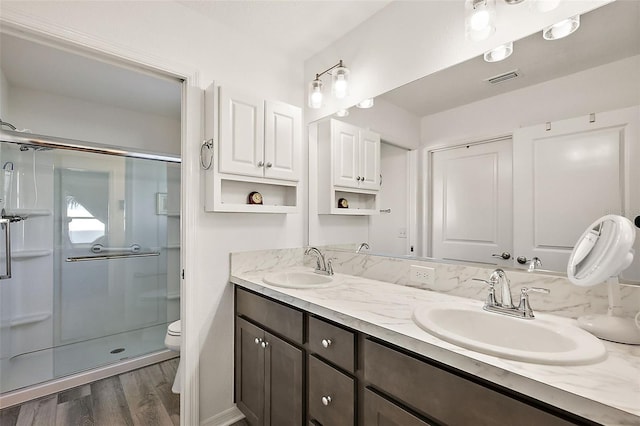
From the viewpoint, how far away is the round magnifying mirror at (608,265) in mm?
830

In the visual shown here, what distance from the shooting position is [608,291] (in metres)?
0.93

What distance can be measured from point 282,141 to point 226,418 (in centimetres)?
178

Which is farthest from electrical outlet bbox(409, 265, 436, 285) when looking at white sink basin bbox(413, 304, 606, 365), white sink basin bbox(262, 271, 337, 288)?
white sink basin bbox(262, 271, 337, 288)

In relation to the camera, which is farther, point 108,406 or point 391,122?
point 108,406

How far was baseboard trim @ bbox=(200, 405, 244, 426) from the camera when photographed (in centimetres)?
175

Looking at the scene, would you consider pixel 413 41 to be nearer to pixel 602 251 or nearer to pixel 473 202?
pixel 473 202

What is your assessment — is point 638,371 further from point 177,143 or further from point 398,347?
A: point 177,143

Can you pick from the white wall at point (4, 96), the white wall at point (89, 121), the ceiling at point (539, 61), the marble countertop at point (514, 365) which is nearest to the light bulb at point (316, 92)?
the ceiling at point (539, 61)

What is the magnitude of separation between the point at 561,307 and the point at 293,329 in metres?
1.07

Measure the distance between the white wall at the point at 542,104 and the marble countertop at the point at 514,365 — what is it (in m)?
0.75

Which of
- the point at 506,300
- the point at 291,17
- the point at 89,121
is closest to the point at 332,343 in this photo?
the point at 506,300

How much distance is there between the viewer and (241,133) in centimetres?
169

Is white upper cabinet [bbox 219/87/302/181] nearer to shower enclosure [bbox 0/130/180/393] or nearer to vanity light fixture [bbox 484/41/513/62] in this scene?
vanity light fixture [bbox 484/41/513/62]

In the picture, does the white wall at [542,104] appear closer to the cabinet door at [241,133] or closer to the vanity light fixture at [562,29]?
the vanity light fixture at [562,29]
